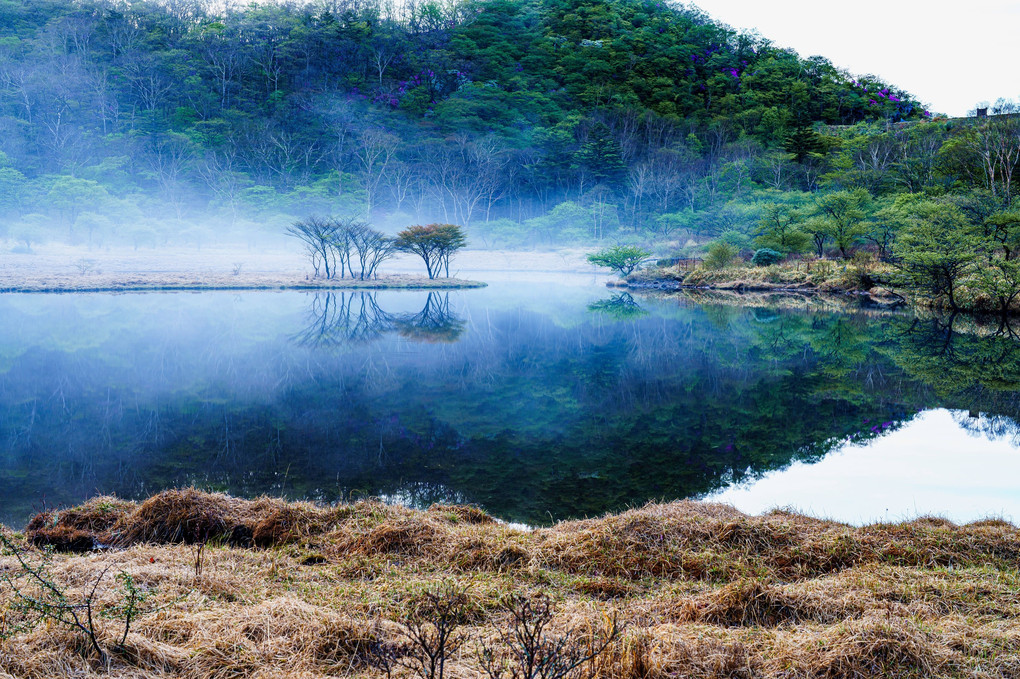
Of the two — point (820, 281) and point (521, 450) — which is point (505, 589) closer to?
point (521, 450)

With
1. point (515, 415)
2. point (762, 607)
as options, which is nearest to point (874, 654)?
point (762, 607)

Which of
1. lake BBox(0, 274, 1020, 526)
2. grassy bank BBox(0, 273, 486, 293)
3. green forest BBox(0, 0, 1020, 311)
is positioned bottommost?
lake BBox(0, 274, 1020, 526)

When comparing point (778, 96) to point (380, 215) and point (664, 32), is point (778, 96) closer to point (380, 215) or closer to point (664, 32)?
point (664, 32)

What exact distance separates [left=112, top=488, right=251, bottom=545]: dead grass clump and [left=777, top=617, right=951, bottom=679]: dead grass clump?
14.2ft

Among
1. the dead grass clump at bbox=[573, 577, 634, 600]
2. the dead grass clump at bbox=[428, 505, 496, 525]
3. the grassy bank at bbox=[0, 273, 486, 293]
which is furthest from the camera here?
the grassy bank at bbox=[0, 273, 486, 293]

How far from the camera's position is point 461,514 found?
5.85m

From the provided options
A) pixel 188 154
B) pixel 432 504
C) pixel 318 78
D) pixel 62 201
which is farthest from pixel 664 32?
pixel 432 504

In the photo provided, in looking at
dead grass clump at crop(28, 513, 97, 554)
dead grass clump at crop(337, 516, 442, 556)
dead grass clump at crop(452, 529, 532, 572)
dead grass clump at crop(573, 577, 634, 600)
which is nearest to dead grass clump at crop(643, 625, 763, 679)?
dead grass clump at crop(573, 577, 634, 600)

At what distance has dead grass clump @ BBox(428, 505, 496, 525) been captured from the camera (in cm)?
570

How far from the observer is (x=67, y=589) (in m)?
3.69

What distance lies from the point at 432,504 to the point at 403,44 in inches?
4370

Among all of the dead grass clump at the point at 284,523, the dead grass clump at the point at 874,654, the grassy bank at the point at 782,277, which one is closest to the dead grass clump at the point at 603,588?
the dead grass clump at the point at 874,654

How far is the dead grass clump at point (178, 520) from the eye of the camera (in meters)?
5.08

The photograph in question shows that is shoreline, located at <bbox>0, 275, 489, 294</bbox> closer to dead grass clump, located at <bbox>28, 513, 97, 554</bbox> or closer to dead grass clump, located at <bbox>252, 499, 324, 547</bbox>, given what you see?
dead grass clump, located at <bbox>28, 513, 97, 554</bbox>
